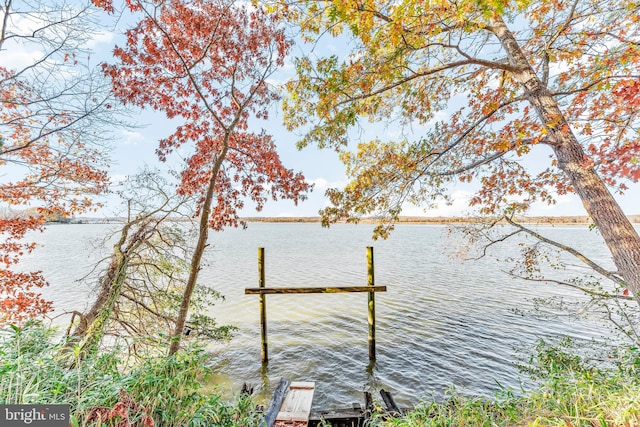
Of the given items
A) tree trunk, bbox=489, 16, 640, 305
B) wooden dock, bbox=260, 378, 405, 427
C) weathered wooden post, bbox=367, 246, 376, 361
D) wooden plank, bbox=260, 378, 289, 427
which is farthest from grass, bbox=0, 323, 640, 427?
weathered wooden post, bbox=367, 246, 376, 361

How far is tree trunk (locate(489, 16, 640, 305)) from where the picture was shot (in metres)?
3.36

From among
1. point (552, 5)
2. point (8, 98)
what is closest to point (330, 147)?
point (552, 5)

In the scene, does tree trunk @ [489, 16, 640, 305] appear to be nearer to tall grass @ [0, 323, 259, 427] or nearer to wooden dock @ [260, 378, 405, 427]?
wooden dock @ [260, 378, 405, 427]

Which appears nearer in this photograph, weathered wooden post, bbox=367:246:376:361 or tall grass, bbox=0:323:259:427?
tall grass, bbox=0:323:259:427

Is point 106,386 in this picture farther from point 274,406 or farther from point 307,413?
point 307,413

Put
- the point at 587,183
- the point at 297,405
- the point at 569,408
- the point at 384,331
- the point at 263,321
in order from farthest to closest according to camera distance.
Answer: the point at 384,331 < the point at 263,321 < the point at 297,405 < the point at 587,183 < the point at 569,408

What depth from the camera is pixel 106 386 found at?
2135 millimetres

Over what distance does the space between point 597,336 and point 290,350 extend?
9431 mm

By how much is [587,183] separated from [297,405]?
6009 mm

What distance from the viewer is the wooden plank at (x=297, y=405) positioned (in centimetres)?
423

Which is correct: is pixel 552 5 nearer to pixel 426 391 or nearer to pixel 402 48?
pixel 402 48

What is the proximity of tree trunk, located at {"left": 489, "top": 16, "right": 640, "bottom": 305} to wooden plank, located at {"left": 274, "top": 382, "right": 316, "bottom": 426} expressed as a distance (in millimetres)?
5218

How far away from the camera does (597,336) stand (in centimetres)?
756

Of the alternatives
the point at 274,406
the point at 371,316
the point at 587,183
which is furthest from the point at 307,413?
the point at 587,183
